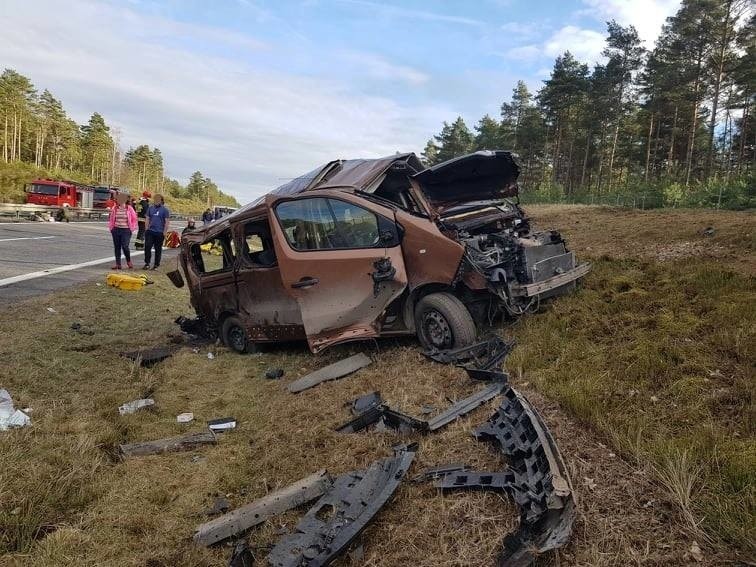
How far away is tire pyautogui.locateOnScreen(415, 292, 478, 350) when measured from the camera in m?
4.40

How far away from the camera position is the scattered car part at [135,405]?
399 centimetres

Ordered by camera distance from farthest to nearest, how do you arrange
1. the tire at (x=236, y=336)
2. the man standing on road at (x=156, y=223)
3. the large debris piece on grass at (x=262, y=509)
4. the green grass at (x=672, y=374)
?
the man standing on road at (x=156, y=223)
the tire at (x=236, y=336)
the large debris piece on grass at (x=262, y=509)
the green grass at (x=672, y=374)

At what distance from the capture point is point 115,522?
8.31 ft

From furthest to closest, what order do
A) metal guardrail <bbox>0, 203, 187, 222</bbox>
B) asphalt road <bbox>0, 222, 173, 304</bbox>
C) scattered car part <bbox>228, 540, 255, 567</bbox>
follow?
metal guardrail <bbox>0, 203, 187, 222</bbox> < asphalt road <bbox>0, 222, 173, 304</bbox> < scattered car part <bbox>228, 540, 255, 567</bbox>

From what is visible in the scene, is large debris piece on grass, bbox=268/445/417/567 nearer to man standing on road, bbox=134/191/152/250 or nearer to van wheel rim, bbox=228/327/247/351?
van wheel rim, bbox=228/327/247/351

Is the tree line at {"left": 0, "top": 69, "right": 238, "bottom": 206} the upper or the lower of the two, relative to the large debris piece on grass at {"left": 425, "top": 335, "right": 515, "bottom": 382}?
upper

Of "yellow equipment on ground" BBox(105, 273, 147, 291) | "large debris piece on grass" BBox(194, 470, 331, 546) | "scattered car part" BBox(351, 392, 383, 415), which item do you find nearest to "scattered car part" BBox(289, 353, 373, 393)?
"scattered car part" BBox(351, 392, 383, 415)

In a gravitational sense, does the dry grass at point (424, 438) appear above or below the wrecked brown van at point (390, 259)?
below

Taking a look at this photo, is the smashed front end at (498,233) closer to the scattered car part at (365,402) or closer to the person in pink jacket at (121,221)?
the scattered car part at (365,402)

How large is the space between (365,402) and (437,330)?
1.16m

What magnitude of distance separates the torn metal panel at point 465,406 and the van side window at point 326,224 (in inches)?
73.0

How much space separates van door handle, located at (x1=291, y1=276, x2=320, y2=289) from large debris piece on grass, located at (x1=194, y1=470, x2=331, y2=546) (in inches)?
91.3

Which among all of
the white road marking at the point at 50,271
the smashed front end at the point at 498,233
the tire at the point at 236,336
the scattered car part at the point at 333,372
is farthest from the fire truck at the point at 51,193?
the scattered car part at the point at 333,372

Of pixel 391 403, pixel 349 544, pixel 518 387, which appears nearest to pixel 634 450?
pixel 518 387
